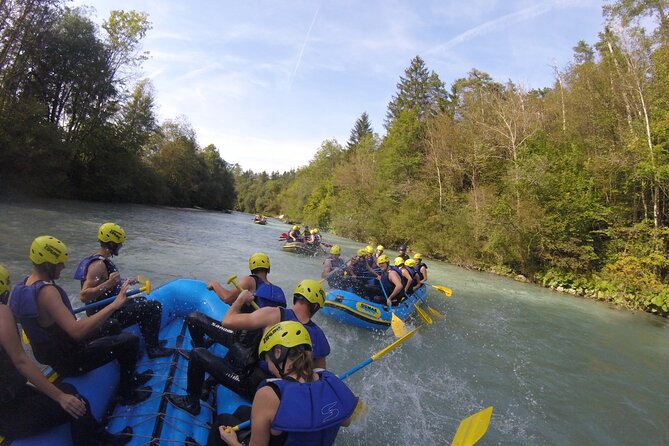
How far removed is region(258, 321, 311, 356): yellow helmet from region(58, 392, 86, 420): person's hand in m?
1.18

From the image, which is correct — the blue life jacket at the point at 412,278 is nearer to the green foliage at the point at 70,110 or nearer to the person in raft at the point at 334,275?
the person in raft at the point at 334,275

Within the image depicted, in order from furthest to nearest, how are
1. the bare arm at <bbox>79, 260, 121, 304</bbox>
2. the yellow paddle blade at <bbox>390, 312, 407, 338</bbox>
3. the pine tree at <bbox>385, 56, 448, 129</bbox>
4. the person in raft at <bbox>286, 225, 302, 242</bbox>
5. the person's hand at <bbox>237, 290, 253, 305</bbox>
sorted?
the pine tree at <bbox>385, 56, 448, 129</bbox>
the person in raft at <bbox>286, 225, 302, 242</bbox>
the yellow paddle blade at <bbox>390, 312, 407, 338</bbox>
the bare arm at <bbox>79, 260, 121, 304</bbox>
the person's hand at <bbox>237, 290, 253, 305</bbox>

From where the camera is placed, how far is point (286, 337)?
77.5 inches

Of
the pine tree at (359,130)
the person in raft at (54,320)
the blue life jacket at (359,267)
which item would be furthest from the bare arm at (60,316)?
the pine tree at (359,130)

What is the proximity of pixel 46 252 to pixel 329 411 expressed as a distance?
2.05 m

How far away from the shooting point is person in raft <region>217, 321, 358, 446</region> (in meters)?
1.82

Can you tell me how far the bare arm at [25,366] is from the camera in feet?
6.69

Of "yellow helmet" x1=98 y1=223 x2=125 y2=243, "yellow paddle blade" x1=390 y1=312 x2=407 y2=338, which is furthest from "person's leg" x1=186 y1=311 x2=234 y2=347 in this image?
"yellow paddle blade" x1=390 y1=312 x2=407 y2=338

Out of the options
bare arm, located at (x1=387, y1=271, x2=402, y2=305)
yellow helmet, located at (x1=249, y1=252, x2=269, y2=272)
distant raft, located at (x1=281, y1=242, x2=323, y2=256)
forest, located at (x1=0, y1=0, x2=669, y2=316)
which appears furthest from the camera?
distant raft, located at (x1=281, y1=242, x2=323, y2=256)

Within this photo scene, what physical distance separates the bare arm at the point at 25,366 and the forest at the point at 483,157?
597 inches

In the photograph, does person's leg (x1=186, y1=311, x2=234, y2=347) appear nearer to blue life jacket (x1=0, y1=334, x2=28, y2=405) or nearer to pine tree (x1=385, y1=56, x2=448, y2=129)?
blue life jacket (x1=0, y1=334, x2=28, y2=405)

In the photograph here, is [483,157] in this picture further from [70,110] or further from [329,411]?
[70,110]

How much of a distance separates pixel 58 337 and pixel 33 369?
1.21 feet

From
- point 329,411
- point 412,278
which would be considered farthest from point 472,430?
point 412,278
